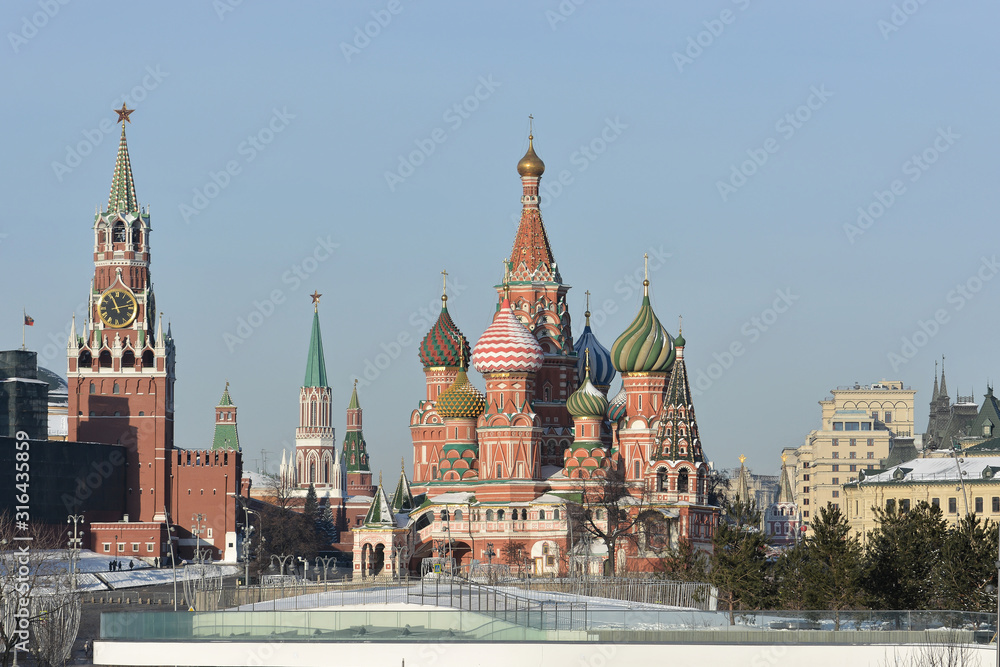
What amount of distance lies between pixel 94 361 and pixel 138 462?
8.52 metres

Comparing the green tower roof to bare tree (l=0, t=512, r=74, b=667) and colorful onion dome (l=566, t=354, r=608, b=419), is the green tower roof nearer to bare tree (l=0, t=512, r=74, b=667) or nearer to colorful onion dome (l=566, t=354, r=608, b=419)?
colorful onion dome (l=566, t=354, r=608, b=419)

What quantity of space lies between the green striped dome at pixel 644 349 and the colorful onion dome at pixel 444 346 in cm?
1361

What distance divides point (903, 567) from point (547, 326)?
189ft

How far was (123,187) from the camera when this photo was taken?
153250 millimetres

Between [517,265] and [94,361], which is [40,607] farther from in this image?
[94,361]

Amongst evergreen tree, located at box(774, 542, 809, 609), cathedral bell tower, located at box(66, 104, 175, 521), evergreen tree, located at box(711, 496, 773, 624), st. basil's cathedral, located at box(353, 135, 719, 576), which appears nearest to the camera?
evergreen tree, located at box(774, 542, 809, 609)

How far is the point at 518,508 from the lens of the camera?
116 metres

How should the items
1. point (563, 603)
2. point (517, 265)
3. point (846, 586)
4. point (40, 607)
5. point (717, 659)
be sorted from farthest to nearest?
point (517, 265) → point (40, 607) → point (846, 586) → point (563, 603) → point (717, 659)

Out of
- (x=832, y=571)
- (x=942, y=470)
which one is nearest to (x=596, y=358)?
(x=942, y=470)

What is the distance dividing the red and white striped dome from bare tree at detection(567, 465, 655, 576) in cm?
774

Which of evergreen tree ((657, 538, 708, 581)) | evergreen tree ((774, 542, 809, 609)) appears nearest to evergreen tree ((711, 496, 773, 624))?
evergreen tree ((774, 542, 809, 609))

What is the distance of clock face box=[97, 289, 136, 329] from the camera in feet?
495

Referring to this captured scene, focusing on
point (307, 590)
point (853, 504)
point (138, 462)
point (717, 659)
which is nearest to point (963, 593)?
point (717, 659)

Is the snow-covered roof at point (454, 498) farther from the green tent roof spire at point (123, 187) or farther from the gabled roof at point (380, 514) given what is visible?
the green tent roof spire at point (123, 187)
